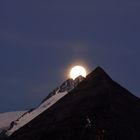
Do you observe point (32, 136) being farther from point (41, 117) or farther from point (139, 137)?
point (139, 137)

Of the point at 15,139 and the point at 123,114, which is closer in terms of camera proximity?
the point at 123,114

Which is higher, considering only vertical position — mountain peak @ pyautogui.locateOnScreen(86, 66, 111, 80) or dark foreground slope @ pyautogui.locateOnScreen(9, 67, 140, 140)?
mountain peak @ pyautogui.locateOnScreen(86, 66, 111, 80)

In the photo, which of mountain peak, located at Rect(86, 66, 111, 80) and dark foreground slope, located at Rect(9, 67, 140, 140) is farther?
mountain peak, located at Rect(86, 66, 111, 80)

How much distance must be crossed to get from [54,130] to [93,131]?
13.7 feet

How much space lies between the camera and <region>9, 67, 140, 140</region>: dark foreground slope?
42.9 m

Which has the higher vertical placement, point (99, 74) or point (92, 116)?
point (99, 74)

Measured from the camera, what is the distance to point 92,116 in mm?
44438

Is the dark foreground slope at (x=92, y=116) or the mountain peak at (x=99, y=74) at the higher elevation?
the mountain peak at (x=99, y=74)

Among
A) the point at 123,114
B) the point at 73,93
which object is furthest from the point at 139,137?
the point at 73,93

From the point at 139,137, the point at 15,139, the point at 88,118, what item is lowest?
the point at 139,137

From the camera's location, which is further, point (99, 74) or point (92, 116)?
point (99, 74)

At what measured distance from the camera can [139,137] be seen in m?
43.5

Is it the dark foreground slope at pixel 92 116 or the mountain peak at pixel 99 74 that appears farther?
the mountain peak at pixel 99 74

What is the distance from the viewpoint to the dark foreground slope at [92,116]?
42938 millimetres
